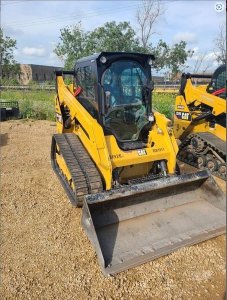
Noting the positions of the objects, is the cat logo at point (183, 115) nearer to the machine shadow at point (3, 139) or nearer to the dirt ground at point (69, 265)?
the dirt ground at point (69, 265)

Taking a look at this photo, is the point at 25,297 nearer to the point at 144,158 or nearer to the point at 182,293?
the point at 182,293

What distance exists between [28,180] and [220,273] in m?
3.73

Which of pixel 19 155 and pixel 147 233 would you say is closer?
pixel 147 233

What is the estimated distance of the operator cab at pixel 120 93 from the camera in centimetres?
438

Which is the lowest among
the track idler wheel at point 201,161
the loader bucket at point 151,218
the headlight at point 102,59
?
the loader bucket at point 151,218

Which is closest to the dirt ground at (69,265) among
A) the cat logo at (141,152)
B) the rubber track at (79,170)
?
the rubber track at (79,170)

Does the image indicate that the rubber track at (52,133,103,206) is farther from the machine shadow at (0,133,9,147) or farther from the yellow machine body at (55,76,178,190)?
the machine shadow at (0,133,9,147)

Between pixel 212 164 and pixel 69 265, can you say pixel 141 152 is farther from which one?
pixel 212 164

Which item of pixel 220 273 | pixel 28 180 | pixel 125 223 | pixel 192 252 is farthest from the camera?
pixel 28 180

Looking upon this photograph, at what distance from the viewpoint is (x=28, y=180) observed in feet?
18.5

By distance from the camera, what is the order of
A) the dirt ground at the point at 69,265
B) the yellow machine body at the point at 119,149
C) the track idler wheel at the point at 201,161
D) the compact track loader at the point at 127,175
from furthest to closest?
1. the track idler wheel at the point at 201,161
2. the yellow machine body at the point at 119,149
3. the compact track loader at the point at 127,175
4. the dirt ground at the point at 69,265

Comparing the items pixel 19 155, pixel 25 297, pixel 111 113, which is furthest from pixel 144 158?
pixel 19 155

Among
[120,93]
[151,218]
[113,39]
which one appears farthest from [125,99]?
[113,39]

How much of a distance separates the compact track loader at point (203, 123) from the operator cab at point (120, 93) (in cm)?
214
